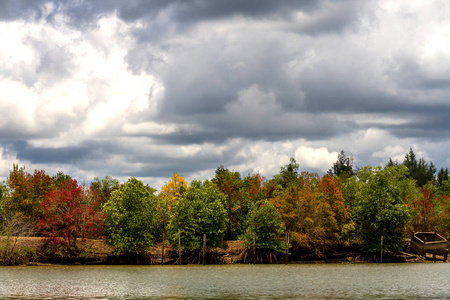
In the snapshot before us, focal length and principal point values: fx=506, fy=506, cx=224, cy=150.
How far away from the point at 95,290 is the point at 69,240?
1808 inches

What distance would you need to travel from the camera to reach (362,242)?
318ft

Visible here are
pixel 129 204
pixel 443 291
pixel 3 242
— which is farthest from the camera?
pixel 129 204

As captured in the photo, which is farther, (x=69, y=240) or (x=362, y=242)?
(x=362, y=242)

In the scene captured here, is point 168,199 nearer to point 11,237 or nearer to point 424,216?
point 11,237

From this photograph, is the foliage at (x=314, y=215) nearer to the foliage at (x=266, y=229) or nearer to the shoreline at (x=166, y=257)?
the foliage at (x=266, y=229)

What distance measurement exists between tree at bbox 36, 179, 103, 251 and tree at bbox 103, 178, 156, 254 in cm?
242

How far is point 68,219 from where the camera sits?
86438mm

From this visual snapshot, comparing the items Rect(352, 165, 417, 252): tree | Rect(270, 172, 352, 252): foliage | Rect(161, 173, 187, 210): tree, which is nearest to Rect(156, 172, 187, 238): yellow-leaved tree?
Rect(161, 173, 187, 210): tree

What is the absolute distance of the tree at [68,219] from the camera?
3403 inches

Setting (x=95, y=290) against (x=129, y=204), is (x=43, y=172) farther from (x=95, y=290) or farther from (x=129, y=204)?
(x=95, y=290)

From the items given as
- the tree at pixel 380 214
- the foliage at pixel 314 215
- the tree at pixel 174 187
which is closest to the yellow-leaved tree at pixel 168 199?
the tree at pixel 174 187

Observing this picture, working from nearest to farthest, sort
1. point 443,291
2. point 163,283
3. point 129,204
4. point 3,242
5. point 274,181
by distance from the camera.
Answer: point 443,291, point 163,283, point 3,242, point 129,204, point 274,181

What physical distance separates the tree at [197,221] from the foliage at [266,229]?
544cm

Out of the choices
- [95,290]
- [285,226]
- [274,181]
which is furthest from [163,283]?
[274,181]
